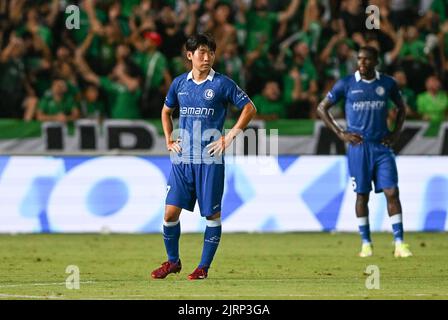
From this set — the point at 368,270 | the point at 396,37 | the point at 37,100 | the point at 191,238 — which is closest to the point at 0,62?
the point at 37,100

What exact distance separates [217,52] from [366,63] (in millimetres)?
6307

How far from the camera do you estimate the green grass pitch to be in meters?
11.1

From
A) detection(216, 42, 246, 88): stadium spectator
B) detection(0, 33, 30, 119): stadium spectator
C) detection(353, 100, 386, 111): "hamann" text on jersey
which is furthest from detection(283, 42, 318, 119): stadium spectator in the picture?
detection(353, 100, 386, 111): "hamann" text on jersey

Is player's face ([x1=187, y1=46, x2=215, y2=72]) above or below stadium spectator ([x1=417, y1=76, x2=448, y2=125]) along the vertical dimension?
above

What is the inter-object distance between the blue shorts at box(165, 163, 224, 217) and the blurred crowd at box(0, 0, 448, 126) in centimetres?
789

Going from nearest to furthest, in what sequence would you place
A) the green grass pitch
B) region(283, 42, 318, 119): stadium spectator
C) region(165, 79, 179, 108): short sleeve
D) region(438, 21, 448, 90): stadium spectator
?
the green grass pitch < region(165, 79, 179, 108): short sleeve < region(283, 42, 318, 119): stadium spectator < region(438, 21, 448, 90): stadium spectator

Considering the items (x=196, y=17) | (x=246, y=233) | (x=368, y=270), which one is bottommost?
(x=246, y=233)

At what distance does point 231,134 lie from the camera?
1186 centimetres

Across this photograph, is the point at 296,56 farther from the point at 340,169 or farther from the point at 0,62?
the point at 0,62

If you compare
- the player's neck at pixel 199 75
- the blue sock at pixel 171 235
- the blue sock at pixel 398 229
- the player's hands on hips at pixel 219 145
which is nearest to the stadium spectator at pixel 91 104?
the blue sock at pixel 398 229

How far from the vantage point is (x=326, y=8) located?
22.8m

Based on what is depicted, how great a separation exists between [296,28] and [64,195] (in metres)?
6.04

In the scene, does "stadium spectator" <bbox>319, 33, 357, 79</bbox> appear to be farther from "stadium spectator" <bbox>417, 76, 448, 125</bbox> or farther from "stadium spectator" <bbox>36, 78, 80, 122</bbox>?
"stadium spectator" <bbox>36, 78, 80, 122</bbox>

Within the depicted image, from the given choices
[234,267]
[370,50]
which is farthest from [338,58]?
[234,267]
